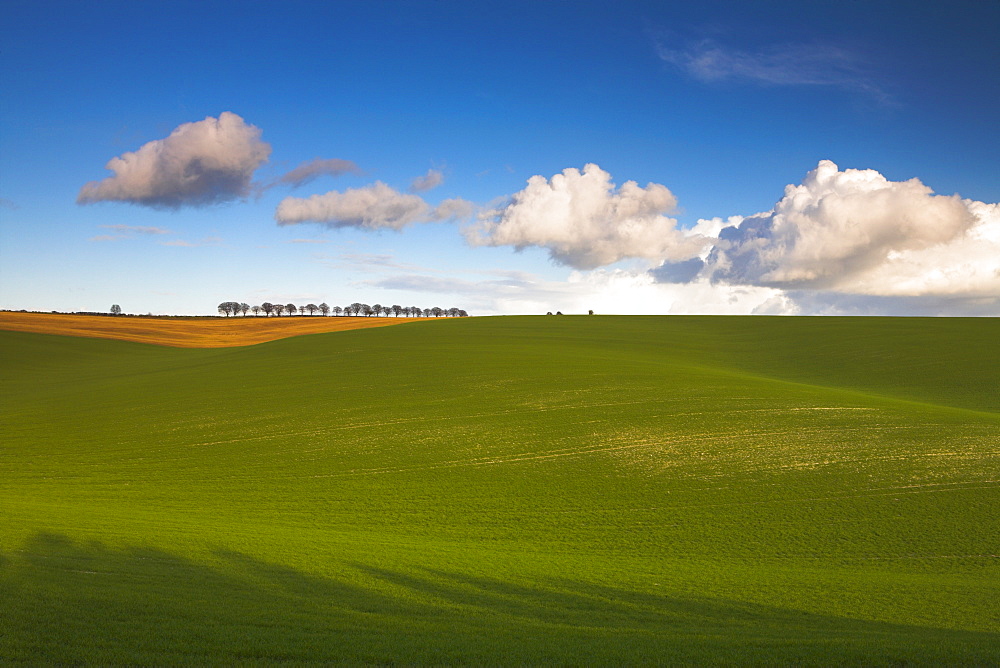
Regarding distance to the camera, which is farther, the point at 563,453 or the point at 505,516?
the point at 563,453

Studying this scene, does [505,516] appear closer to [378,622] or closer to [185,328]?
[378,622]

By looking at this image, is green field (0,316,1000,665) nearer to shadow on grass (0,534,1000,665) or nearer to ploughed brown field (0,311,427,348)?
shadow on grass (0,534,1000,665)

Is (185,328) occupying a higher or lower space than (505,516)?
higher

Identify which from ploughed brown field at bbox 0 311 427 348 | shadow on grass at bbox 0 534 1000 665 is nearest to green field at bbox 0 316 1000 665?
shadow on grass at bbox 0 534 1000 665

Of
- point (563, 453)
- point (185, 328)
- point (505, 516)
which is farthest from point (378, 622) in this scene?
point (185, 328)

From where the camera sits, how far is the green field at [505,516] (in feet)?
32.0

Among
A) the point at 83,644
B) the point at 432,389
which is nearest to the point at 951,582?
the point at 83,644

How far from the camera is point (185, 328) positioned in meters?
102

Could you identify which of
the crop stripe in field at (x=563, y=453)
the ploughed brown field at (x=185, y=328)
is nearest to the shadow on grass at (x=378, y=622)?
the crop stripe in field at (x=563, y=453)

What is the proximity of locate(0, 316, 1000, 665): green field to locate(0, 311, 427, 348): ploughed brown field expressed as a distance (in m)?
42.7

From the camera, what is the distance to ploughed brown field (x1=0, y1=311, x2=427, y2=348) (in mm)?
82875

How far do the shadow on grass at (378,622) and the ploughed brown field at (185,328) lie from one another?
76370 mm

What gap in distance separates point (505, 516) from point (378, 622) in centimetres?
921

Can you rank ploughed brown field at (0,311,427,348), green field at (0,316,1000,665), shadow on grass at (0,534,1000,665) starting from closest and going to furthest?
shadow on grass at (0,534,1000,665) < green field at (0,316,1000,665) < ploughed brown field at (0,311,427,348)
